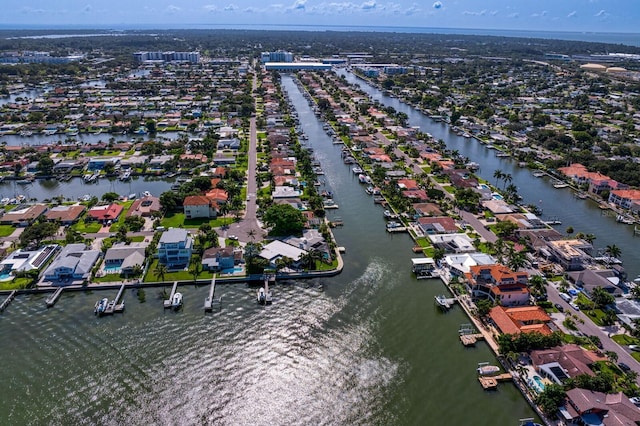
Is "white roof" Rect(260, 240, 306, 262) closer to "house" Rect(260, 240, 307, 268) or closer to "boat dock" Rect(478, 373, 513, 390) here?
"house" Rect(260, 240, 307, 268)

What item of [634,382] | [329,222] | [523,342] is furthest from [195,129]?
[634,382]

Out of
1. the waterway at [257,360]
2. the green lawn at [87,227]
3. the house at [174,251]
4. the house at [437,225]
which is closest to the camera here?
the waterway at [257,360]

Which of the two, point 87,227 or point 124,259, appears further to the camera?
point 87,227

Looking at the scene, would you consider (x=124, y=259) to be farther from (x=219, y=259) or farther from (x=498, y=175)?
(x=498, y=175)

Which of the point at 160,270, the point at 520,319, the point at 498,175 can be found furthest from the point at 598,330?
the point at 160,270

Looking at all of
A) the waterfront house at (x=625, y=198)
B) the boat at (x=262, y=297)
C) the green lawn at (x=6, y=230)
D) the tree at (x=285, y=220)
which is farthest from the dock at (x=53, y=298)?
the waterfront house at (x=625, y=198)

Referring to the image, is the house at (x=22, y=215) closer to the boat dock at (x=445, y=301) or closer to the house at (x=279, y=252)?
the house at (x=279, y=252)
